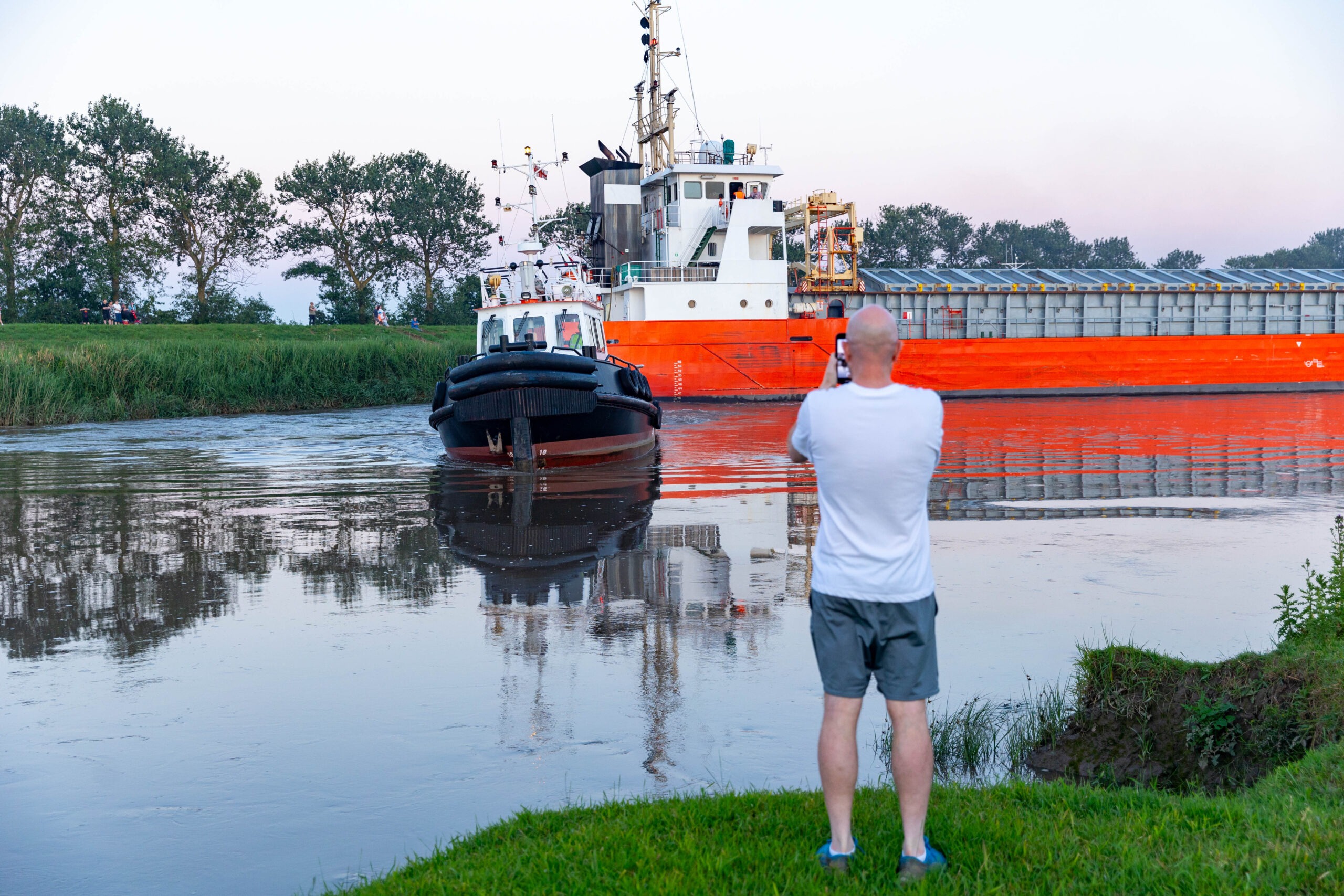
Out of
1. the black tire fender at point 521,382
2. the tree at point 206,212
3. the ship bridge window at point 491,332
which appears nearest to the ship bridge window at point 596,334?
the ship bridge window at point 491,332

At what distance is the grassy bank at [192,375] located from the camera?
2814 centimetres

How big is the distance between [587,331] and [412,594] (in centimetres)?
1172

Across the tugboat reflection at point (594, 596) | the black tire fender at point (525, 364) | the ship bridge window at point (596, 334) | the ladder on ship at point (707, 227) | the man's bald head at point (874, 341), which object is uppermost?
the ladder on ship at point (707, 227)

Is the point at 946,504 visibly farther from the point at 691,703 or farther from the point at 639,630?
the point at 691,703

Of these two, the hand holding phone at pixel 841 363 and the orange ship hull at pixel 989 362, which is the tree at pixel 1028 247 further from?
the hand holding phone at pixel 841 363

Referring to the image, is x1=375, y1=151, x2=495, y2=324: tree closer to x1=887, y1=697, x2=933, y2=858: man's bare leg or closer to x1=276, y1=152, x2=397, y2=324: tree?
x1=276, y1=152, x2=397, y2=324: tree

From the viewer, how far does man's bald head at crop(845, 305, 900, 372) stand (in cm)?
A: 364

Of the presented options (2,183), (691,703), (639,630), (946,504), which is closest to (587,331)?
(946,504)

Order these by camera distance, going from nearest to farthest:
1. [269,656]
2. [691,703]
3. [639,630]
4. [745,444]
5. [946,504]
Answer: [691,703], [269,656], [639,630], [946,504], [745,444]

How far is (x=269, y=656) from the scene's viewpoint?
6.89m

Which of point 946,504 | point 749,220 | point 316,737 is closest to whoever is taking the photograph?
point 316,737

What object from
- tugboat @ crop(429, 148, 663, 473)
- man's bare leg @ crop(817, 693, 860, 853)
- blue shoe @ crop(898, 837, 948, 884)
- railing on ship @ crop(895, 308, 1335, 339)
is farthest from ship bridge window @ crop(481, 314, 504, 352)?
railing on ship @ crop(895, 308, 1335, 339)

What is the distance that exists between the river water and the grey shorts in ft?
4.11

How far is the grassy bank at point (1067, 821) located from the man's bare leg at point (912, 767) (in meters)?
0.13
